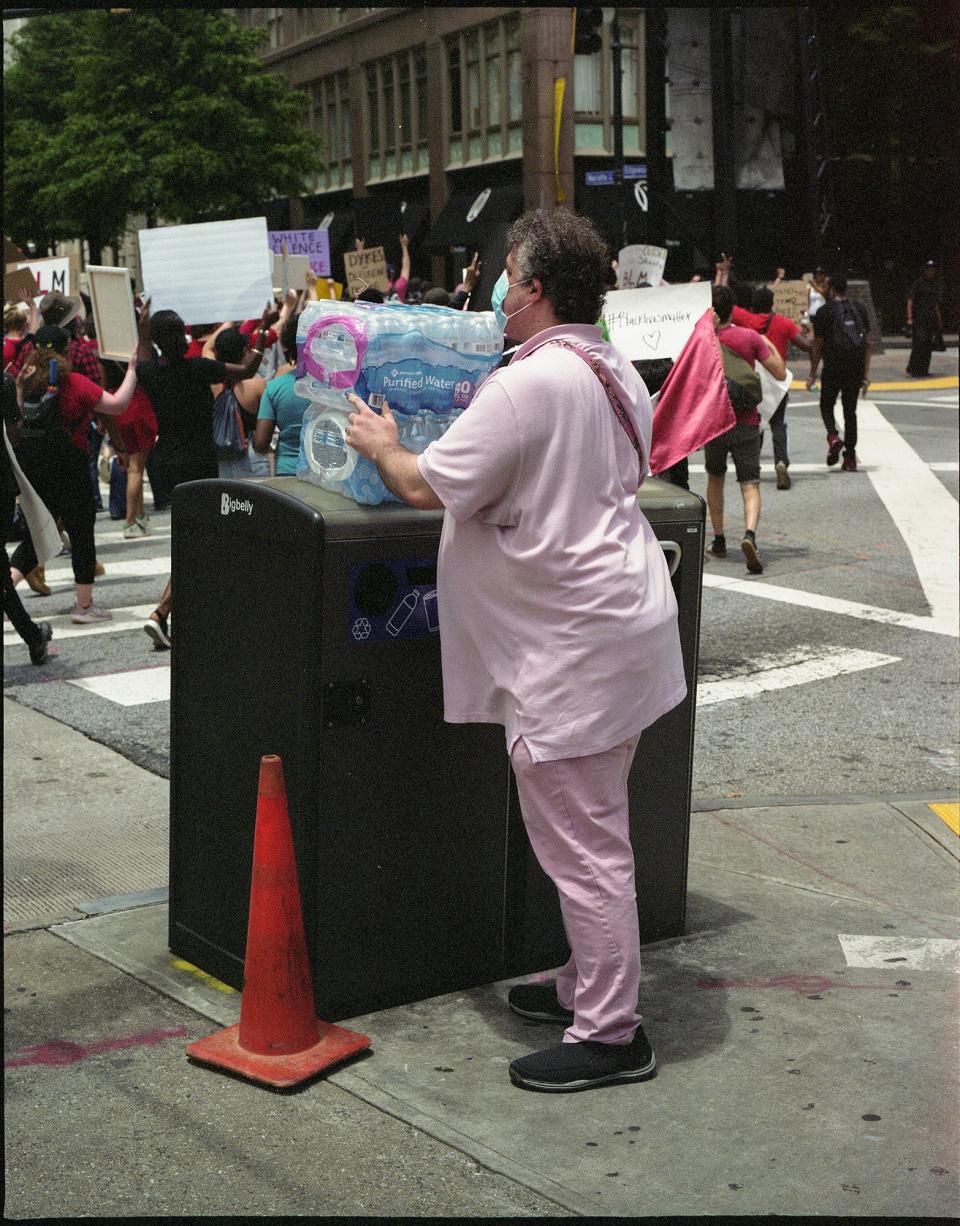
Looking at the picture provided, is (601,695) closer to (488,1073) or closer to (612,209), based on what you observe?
(488,1073)

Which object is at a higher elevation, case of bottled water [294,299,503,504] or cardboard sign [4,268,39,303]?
cardboard sign [4,268,39,303]

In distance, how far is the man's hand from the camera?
378 cm

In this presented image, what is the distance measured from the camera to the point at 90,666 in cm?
906

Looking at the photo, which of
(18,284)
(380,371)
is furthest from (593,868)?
(18,284)

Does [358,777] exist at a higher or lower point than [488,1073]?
higher

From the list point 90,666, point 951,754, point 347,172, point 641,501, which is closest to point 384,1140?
point 641,501

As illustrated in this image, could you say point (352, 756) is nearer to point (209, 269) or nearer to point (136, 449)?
point (136, 449)

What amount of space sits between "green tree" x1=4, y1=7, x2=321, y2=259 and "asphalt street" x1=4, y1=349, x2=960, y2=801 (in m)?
28.2

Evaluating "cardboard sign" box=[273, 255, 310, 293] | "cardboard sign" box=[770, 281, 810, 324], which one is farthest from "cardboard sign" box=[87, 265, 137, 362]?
"cardboard sign" box=[770, 281, 810, 324]

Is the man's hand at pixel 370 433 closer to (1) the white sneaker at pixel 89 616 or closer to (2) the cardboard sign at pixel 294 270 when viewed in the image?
(1) the white sneaker at pixel 89 616

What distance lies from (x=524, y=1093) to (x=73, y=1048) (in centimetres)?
116

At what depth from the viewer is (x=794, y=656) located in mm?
8945

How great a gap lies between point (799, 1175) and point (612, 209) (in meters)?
36.7

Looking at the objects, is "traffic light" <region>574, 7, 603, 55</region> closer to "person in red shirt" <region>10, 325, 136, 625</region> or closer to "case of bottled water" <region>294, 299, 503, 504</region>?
"person in red shirt" <region>10, 325, 136, 625</region>
